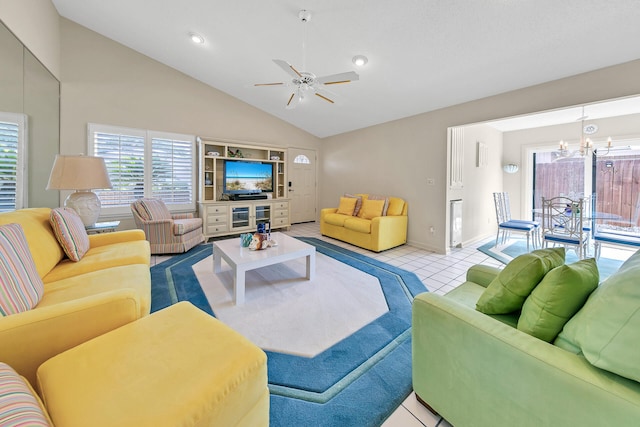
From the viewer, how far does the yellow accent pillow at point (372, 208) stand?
457cm

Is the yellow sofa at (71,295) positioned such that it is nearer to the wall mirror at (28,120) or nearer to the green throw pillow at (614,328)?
the wall mirror at (28,120)

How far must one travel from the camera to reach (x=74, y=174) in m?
2.67

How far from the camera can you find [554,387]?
80 cm

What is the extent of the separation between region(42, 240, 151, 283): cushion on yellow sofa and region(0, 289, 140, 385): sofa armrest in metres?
1.03

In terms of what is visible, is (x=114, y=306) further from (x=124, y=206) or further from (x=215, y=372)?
(x=124, y=206)

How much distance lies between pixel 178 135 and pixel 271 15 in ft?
9.81

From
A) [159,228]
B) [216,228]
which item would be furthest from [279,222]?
[159,228]

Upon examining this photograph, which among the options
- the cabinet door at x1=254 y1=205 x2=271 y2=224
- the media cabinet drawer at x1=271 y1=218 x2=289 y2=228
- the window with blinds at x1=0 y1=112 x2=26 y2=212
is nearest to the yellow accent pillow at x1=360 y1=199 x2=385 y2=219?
the media cabinet drawer at x1=271 y1=218 x2=289 y2=228

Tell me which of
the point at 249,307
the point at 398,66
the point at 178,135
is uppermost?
the point at 398,66

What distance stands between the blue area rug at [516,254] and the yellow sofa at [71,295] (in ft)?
14.9

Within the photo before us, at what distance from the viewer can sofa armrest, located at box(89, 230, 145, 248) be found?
2.63 metres

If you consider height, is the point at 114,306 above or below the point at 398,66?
below

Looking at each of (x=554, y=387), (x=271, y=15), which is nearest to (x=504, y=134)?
(x=271, y=15)

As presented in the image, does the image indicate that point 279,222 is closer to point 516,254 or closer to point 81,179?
point 81,179
